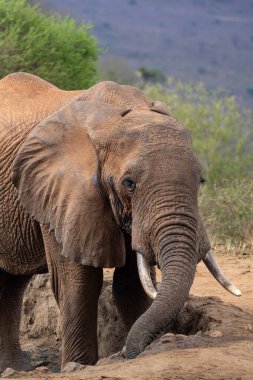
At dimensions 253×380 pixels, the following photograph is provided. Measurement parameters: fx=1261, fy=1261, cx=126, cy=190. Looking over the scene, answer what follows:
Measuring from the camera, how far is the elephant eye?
6.86 meters

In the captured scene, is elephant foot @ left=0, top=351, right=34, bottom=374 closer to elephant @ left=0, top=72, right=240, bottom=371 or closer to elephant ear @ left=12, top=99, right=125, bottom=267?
elephant @ left=0, top=72, right=240, bottom=371

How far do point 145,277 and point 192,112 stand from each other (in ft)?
47.9

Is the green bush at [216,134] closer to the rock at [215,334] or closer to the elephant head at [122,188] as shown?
the elephant head at [122,188]

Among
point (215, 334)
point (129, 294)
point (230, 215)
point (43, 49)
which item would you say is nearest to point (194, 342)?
point (215, 334)

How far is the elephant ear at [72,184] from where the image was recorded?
7098mm

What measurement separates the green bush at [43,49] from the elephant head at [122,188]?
7.05 m

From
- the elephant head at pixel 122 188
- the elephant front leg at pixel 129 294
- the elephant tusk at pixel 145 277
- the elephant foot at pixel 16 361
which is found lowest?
the elephant foot at pixel 16 361

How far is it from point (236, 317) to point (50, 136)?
65.9 inches

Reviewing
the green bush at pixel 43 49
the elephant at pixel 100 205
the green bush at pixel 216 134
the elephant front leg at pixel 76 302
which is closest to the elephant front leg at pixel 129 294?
the elephant at pixel 100 205

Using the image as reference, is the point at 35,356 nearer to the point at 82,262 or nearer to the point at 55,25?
the point at 82,262

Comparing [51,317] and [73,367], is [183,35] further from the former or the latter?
[73,367]

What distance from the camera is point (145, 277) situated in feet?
22.3

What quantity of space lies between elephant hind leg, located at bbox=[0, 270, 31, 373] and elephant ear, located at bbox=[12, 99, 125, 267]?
1598 mm

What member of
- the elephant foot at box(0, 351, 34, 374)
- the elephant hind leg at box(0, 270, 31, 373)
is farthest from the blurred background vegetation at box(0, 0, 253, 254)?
the elephant foot at box(0, 351, 34, 374)
